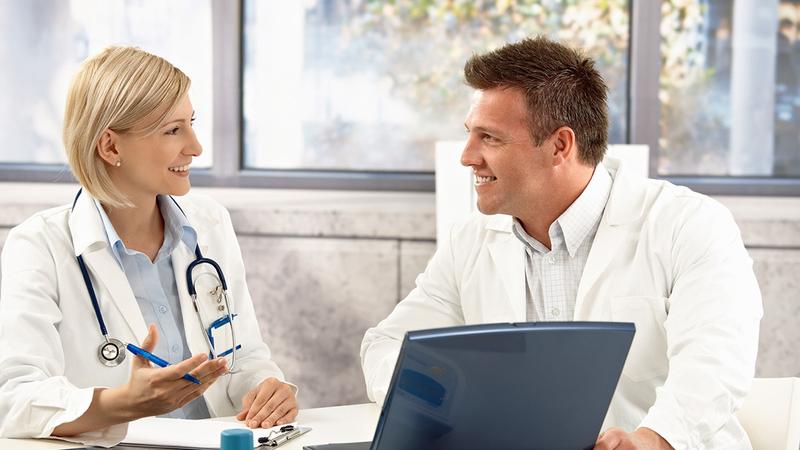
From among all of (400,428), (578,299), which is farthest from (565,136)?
(400,428)

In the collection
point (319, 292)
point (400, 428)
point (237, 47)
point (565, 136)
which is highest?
point (237, 47)

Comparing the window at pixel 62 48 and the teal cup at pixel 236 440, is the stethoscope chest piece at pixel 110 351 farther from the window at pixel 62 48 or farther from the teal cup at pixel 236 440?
the window at pixel 62 48

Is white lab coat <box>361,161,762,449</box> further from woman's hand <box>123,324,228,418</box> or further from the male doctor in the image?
woman's hand <box>123,324,228,418</box>

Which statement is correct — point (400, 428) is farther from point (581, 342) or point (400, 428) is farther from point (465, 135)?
point (465, 135)

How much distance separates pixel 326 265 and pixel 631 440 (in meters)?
1.98

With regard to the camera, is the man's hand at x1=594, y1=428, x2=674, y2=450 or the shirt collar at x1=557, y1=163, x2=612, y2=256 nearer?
the man's hand at x1=594, y1=428, x2=674, y2=450

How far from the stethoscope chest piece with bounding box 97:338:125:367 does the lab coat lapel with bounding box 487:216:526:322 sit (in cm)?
73

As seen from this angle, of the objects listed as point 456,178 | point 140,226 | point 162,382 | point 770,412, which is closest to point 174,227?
point 140,226

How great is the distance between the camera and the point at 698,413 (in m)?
1.53

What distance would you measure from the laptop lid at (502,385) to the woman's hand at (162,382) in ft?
1.21

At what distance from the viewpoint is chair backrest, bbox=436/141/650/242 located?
284 centimetres

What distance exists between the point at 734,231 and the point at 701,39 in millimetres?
1678

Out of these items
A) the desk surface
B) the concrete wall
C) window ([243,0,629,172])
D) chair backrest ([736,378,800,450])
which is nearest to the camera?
the desk surface

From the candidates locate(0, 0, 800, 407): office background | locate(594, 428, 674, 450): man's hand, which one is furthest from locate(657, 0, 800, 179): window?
locate(594, 428, 674, 450): man's hand
